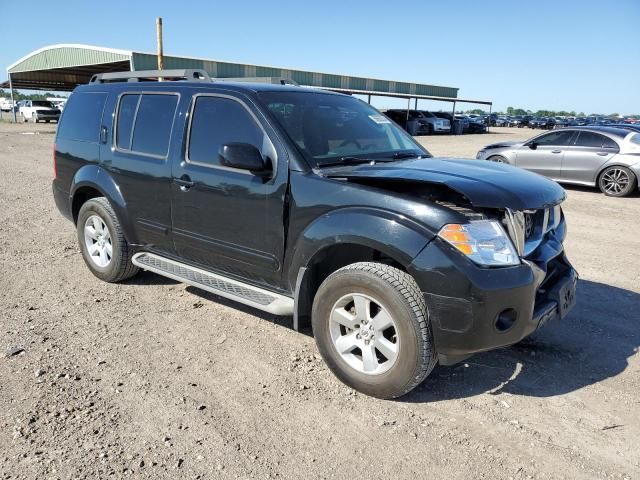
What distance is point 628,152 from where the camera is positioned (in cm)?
1124

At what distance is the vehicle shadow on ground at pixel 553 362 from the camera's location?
343cm

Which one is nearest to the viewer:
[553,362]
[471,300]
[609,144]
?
[471,300]

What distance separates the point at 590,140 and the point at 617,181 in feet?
3.82

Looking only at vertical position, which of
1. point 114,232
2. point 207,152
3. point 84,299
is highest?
point 207,152

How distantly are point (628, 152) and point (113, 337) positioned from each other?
11.3 metres

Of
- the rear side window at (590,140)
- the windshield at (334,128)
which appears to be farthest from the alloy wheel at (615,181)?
the windshield at (334,128)

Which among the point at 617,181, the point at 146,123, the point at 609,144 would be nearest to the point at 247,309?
the point at 146,123

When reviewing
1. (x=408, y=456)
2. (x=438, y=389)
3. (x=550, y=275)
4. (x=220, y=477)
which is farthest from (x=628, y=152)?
(x=220, y=477)

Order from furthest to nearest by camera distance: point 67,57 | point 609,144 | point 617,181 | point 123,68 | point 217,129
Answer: point 67,57, point 123,68, point 609,144, point 617,181, point 217,129

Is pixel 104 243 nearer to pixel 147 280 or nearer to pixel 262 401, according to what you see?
pixel 147 280

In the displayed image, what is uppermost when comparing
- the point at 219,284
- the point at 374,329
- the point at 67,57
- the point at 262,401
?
the point at 67,57

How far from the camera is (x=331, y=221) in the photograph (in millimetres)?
3318

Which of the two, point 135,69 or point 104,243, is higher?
point 135,69

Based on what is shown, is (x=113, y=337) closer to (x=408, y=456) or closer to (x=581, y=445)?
(x=408, y=456)
